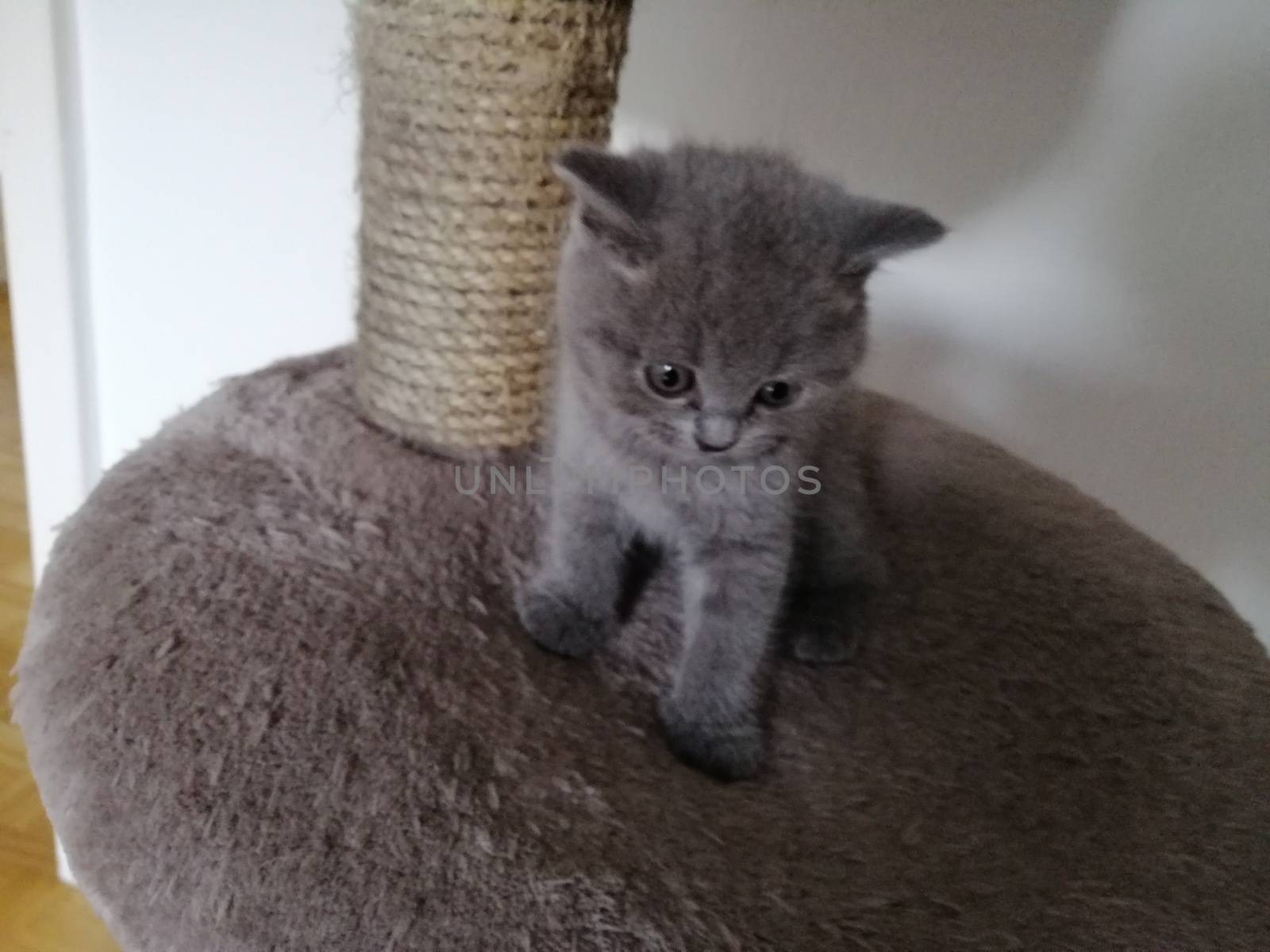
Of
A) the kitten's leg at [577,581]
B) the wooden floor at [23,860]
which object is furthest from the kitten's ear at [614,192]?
the wooden floor at [23,860]

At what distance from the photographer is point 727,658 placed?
0.68 meters

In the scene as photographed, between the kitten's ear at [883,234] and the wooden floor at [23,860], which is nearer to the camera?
the kitten's ear at [883,234]

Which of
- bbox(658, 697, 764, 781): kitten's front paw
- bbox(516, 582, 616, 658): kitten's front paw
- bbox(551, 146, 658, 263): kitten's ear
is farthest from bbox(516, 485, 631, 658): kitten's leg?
bbox(551, 146, 658, 263): kitten's ear

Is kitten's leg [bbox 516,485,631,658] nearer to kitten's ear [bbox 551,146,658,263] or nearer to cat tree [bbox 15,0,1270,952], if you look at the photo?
cat tree [bbox 15,0,1270,952]

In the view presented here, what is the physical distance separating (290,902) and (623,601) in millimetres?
387

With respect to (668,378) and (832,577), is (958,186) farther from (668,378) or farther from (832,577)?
(668,378)

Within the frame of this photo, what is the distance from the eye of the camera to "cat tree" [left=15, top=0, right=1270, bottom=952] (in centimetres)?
50

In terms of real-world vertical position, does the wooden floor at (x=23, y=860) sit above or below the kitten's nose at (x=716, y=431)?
below

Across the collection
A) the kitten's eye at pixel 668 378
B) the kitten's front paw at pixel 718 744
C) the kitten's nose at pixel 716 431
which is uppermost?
the kitten's eye at pixel 668 378

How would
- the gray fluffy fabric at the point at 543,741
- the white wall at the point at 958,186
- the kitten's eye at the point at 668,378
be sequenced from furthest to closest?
the white wall at the point at 958,186 → the kitten's eye at the point at 668,378 → the gray fluffy fabric at the point at 543,741

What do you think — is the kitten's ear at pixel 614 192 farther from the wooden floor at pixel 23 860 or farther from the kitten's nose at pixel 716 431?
the wooden floor at pixel 23 860

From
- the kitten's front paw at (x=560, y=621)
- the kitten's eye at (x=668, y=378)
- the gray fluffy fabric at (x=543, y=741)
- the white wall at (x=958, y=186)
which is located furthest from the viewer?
the white wall at (x=958, y=186)

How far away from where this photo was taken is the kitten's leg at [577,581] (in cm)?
74

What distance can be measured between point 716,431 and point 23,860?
3.77ft
